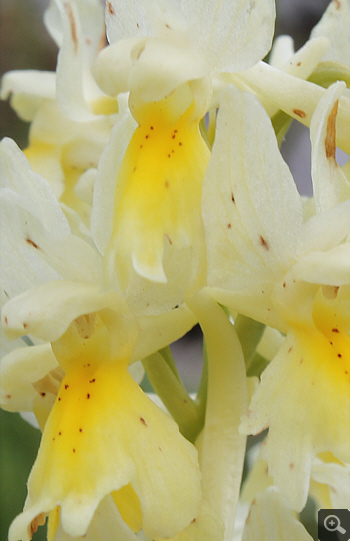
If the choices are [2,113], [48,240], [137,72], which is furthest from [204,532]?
[2,113]

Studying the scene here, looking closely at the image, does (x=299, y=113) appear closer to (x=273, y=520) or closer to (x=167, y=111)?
(x=167, y=111)

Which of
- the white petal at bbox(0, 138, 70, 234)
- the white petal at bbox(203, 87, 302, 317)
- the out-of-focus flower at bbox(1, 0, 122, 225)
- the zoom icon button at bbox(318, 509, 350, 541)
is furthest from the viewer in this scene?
the out-of-focus flower at bbox(1, 0, 122, 225)

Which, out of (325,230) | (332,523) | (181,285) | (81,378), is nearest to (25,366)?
(81,378)

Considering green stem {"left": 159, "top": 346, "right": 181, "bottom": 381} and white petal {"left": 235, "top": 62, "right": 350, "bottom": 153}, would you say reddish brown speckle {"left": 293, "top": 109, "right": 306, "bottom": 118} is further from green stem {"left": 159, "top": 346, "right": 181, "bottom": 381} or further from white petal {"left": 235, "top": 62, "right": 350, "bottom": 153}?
green stem {"left": 159, "top": 346, "right": 181, "bottom": 381}

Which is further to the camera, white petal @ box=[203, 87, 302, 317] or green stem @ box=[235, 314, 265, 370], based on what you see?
green stem @ box=[235, 314, 265, 370]

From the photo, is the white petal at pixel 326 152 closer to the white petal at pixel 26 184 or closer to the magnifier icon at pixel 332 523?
the white petal at pixel 26 184

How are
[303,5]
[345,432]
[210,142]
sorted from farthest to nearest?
[303,5] → [210,142] → [345,432]

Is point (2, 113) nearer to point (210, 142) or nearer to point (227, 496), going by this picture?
point (210, 142)

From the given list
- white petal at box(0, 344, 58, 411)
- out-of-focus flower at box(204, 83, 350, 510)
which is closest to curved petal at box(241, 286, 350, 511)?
out-of-focus flower at box(204, 83, 350, 510)

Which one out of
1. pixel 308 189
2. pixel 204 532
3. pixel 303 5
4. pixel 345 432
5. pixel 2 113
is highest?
pixel 345 432
